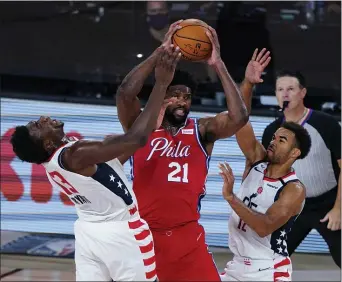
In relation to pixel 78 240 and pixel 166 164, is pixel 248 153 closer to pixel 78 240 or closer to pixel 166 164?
pixel 166 164

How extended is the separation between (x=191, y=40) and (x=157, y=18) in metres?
3.25

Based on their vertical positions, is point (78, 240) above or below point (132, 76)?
below

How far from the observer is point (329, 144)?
20.1 feet

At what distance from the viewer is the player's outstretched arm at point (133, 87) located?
4.28 metres

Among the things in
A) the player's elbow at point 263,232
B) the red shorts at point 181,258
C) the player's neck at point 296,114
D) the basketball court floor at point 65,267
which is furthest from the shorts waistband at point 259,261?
the basketball court floor at point 65,267

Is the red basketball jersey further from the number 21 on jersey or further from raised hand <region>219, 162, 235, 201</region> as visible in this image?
raised hand <region>219, 162, 235, 201</region>

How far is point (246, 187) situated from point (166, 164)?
1.93 ft

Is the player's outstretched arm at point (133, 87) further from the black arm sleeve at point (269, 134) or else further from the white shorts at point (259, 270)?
the black arm sleeve at point (269, 134)

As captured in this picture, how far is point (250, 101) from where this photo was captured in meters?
4.82

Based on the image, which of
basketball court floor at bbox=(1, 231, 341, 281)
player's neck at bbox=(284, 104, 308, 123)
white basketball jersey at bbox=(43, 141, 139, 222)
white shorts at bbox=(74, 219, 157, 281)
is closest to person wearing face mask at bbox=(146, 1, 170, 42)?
player's neck at bbox=(284, 104, 308, 123)

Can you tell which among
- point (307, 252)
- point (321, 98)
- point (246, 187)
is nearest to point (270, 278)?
point (246, 187)

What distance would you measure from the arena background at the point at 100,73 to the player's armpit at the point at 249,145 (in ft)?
6.52

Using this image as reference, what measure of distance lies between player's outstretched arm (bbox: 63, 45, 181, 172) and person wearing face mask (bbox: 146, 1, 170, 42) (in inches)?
135

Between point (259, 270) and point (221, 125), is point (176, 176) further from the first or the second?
point (259, 270)
